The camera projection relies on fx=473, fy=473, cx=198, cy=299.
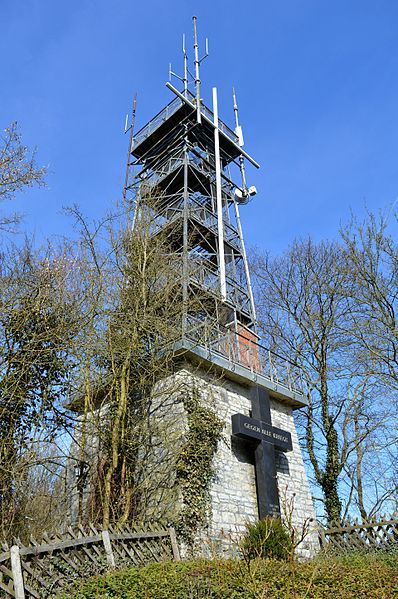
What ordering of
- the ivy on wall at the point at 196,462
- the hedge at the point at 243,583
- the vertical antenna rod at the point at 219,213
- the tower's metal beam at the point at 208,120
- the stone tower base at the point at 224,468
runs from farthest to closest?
the tower's metal beam at the point at 208,120 < the vertical antenna rod at the point at 219,213 < the stone tower base at the point at 224,468 < the ivy on wall at the point at 196,462 < the hedge at the point at 243,583

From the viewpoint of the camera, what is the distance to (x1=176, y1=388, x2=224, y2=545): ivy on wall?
8.41m

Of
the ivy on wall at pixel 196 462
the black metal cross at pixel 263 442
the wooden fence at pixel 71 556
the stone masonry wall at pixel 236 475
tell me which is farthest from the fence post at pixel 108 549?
the black metal cross at pixel 263 442

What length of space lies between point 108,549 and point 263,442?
179 inches

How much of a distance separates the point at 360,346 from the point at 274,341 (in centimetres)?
426

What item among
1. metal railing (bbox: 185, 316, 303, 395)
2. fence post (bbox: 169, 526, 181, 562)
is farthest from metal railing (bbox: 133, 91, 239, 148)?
fence post (bbox: 169, 526, 181, 562)

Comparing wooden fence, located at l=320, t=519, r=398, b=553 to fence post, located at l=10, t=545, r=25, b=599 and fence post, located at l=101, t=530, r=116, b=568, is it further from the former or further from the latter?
fence post, located at l=10, t=545, r=25, b=599

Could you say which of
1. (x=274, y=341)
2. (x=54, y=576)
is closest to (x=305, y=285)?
(x=274, y=341)

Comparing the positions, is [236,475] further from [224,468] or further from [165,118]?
[165,118]

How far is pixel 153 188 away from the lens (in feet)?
45.8

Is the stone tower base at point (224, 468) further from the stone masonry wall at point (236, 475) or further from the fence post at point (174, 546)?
the fence post at point (174, 546)

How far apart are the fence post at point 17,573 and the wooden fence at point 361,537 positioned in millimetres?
6561

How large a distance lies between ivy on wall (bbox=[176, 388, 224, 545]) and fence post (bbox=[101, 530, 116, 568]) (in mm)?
1895

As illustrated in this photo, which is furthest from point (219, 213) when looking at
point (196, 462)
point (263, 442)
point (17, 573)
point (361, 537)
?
point (17, 573)

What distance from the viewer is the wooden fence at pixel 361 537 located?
9.81 meters
